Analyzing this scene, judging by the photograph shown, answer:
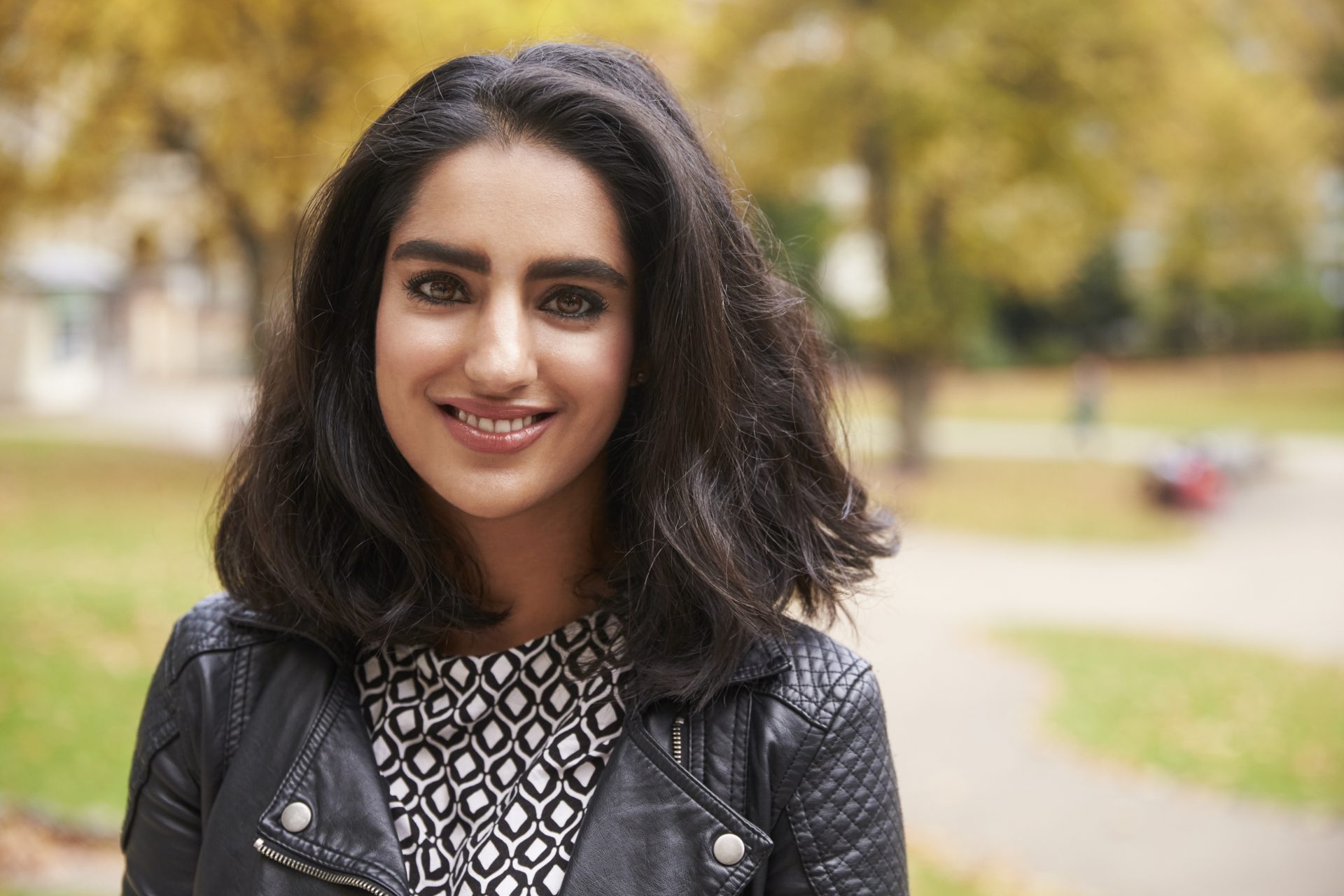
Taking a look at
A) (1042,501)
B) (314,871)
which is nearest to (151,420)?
(1042,501)

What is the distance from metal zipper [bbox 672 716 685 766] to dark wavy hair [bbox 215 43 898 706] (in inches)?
1.3

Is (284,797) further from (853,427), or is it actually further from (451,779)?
(853,427)

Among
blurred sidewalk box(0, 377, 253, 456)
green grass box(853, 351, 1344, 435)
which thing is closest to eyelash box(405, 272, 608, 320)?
blurred sidewalk box(0, 377, 253, 456)

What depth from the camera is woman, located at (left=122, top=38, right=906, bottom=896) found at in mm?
1472

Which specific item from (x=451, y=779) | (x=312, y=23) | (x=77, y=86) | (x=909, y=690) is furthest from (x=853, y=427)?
(x=77, y=86)

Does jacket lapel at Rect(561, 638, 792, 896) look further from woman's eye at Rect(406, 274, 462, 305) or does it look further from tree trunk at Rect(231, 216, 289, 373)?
tree trunk at Rect(231, 216, 289, 373)

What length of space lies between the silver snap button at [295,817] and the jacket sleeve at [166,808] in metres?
0.17

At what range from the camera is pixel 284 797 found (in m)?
1.52

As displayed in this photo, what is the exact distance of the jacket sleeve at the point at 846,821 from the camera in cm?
146

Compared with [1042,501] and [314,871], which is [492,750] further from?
[1042,501]

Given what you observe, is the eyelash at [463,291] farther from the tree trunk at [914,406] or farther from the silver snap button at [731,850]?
the tree trunk at [914,406]

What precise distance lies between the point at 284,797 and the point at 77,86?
13280mm

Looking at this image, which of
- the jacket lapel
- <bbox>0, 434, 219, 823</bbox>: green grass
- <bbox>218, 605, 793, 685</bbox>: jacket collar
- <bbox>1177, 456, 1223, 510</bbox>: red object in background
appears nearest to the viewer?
the jacket lapel

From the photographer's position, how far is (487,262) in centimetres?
146
